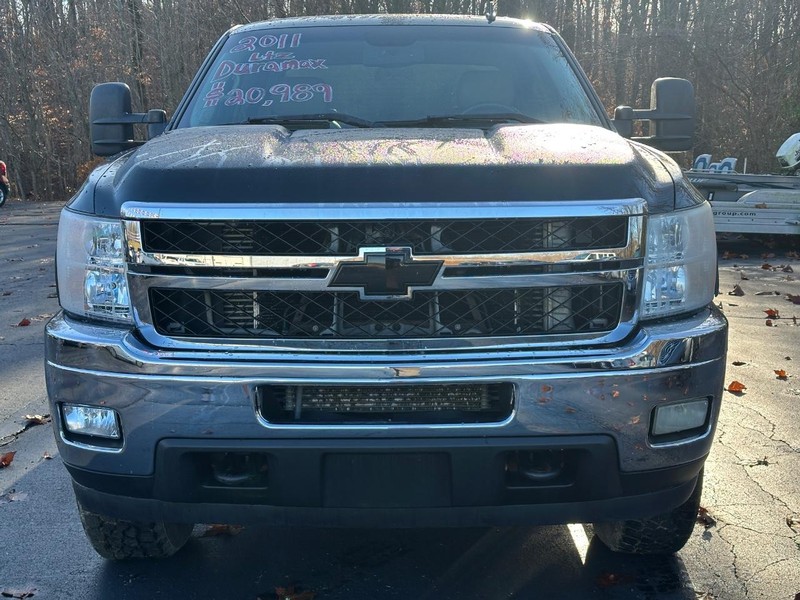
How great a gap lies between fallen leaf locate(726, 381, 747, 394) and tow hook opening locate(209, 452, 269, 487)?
12.6ft

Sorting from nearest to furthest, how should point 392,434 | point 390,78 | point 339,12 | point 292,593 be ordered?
point 392,434, point 292,593, point 390,78, point 339,12

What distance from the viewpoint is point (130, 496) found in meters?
2.71

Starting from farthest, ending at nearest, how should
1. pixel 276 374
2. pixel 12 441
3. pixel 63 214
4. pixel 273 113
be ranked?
pixel 12 441
pixel 273 113
pixel 63 214
pixel 276 374

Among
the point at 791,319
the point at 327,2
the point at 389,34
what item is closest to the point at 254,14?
the point at 327,2

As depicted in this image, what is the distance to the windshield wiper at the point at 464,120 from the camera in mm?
3729

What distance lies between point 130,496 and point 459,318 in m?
1.12

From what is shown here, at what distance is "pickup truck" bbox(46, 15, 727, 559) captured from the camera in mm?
2557

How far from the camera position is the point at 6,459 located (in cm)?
449

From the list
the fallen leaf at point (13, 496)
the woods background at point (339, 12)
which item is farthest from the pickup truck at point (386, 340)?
the woods background at point (339, 12)

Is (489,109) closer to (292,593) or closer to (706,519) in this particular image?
(706,519)

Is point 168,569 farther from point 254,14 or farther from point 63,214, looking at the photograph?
point 254,14

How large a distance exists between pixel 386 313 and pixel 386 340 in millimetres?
84

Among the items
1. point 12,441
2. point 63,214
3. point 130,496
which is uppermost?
point 63,214

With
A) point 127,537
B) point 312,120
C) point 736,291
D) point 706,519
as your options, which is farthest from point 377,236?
point 736,291
